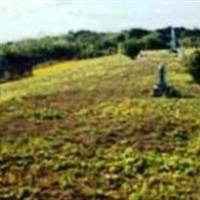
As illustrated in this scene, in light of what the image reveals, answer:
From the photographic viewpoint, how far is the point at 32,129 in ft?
61.8

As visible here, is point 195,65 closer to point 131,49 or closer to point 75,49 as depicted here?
point 131,49

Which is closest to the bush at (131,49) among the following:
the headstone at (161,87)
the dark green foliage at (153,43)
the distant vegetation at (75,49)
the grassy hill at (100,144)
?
the distant vegetation at (75,49)

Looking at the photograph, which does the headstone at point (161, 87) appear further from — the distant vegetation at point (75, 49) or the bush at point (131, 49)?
the bush at point (131, 49)

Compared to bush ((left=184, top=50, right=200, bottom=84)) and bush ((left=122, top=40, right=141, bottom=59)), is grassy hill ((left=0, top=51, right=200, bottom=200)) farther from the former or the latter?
bush ((left=122, top=40, right=141, bottom=59))

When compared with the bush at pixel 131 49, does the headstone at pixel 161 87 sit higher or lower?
higher

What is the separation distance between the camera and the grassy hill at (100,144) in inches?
562

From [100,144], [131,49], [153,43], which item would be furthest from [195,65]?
[153,43]

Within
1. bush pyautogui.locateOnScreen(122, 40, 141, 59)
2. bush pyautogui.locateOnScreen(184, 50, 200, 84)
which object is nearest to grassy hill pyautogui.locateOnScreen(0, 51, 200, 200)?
bush pyautogui.locateOnScreen(184, 50, 200, 84)

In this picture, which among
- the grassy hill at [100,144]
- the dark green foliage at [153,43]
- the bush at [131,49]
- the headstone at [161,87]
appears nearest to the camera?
the grassy hill at [100,144]

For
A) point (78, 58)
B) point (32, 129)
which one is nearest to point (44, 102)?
point (32, 129)

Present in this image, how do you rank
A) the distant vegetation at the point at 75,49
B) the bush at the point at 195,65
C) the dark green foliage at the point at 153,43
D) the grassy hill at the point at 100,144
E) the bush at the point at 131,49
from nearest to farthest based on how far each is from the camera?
1. the grassy hill at the point at 100,144
2. the bush at the point at 195,65
3. the distant vegetation at the point at 75,49
4. the bush at the point at 131,49
5. the dark green foliage at the point at 153,43

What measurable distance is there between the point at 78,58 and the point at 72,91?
117ft

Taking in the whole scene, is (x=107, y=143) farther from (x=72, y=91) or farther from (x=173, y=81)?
(x=173, y=81)

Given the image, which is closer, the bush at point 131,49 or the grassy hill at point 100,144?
the grassy hill at point 100,144
